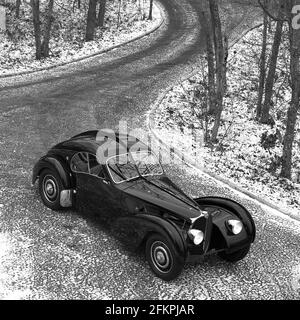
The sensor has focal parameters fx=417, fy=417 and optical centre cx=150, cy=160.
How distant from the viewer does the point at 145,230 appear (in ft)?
24.7

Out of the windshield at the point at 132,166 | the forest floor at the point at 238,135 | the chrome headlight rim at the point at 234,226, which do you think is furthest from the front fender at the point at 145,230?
the forest floor at the point at 238,135

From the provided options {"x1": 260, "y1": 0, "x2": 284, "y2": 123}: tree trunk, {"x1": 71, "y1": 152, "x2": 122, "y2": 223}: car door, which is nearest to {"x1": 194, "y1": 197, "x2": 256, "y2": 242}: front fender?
{"x1": 71, "y1": 152, "x2": 122, "y2": 223}: car door

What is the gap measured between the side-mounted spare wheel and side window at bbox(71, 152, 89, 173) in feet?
1.42

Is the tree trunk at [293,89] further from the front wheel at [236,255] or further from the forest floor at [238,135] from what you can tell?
the front wheel at [236,255]

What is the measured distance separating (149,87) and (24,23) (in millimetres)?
13234

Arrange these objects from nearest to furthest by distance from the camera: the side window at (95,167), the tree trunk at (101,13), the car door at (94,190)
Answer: the car door at (94,190)
the side window at (95,167)
the tree trunk at (101,13)

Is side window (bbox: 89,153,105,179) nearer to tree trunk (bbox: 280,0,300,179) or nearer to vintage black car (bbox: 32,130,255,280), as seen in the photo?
vintage black car (bbox: 32,130,255,280)

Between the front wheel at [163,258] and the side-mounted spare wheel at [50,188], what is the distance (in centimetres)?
271

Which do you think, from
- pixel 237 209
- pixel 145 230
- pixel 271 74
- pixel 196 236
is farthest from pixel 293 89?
pixel 145 230

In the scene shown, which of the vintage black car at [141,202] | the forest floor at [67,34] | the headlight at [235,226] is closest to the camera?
the vintage black car at [141,202]

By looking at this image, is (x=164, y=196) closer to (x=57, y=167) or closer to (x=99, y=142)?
(x=99, y=142)

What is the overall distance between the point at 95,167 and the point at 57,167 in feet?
3.48

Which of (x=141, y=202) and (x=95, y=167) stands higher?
(x=95, y=167)

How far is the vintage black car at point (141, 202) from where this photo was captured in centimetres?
739
